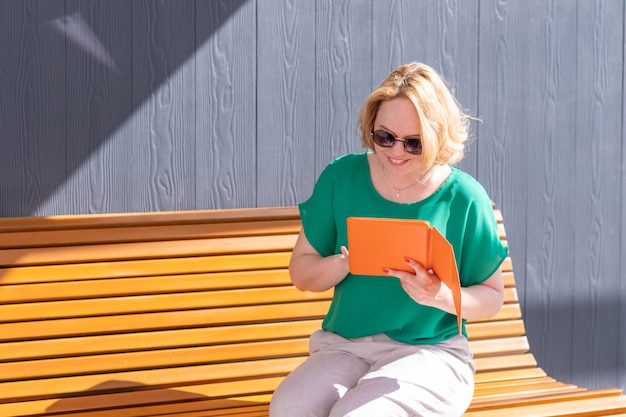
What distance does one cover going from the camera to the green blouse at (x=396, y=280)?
3057 mm

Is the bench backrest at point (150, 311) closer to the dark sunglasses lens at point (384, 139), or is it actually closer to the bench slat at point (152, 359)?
the bench slat at point (152, 359)

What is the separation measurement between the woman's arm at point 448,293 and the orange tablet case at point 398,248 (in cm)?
2

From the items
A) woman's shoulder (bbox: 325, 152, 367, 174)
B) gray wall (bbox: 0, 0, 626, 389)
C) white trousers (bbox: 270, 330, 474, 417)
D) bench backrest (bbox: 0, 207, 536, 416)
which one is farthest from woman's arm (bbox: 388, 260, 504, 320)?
gray wall (bbox: 0, 0, 626, 389)

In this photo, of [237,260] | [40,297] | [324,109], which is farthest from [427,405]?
[324,109]

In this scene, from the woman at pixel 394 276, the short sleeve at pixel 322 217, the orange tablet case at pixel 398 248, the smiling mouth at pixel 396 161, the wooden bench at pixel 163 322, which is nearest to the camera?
the orange tablet case at pixel 398 248

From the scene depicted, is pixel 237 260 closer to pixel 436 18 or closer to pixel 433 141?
pixel 433 141

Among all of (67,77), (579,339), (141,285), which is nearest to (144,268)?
(141,285)

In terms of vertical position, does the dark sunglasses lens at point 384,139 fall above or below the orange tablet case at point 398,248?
above

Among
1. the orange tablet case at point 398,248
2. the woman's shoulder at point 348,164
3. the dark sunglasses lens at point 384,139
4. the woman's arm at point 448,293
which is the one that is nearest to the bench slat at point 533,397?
the woman's arm at point 448,293

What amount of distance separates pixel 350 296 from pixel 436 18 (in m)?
1.84

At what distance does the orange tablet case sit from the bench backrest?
3.33 ft

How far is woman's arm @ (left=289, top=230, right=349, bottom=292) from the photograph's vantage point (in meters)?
3.01

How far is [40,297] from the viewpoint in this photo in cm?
356

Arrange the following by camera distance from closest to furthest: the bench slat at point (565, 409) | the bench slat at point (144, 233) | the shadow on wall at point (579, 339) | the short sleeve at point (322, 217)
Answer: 1. the short sleeve at point (322, 217)
2. the bench slat at point (565, 409)
3. the bench slat at point (144, 233)
4. the shadow on wall at point (579, 339)
